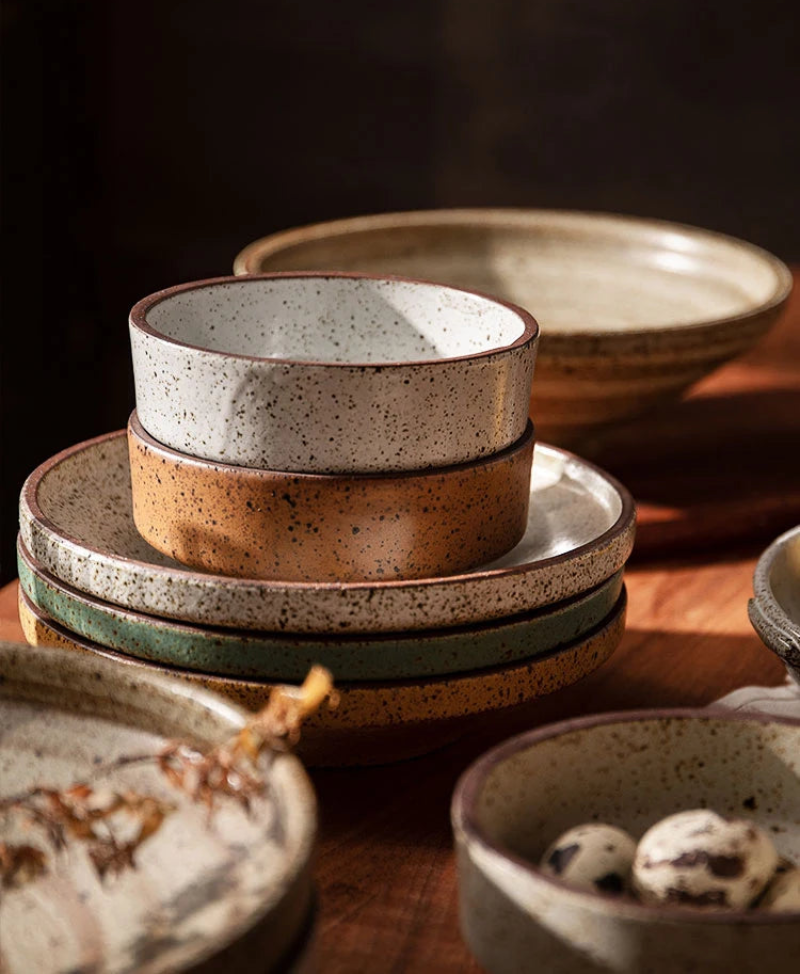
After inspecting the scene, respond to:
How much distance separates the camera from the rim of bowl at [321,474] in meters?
0.70

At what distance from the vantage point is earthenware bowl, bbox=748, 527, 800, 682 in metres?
0.73

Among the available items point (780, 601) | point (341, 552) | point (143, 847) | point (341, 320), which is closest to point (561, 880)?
point (143, 847)

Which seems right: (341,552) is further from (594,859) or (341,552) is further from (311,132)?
(311,132)

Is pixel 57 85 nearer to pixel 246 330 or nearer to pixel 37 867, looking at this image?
pixel 246 330

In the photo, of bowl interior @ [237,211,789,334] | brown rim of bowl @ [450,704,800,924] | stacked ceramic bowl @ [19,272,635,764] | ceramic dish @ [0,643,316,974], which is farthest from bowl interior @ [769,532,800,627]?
bowl interior @ [237,211,789,334]

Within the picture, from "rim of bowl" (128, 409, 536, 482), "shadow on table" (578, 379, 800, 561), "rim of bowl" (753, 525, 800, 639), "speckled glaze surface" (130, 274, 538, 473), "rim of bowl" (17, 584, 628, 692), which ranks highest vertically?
"speckled glaze surface" (130, 274, 538, 473)

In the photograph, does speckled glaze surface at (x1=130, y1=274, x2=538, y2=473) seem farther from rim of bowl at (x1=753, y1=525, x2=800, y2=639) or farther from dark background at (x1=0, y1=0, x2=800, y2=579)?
dark background at (x1=0, y1=0, x2=800, y2=579)

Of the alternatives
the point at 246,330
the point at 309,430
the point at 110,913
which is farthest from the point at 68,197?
the point at 110,913

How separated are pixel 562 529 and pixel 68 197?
2422 millimetres

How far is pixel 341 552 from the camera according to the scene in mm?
720

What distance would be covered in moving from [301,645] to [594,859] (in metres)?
0.20

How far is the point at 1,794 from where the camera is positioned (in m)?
0.60

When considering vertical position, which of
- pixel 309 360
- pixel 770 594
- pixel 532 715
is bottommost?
pixel 532 715

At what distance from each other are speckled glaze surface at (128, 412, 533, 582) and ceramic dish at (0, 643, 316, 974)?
147mm
